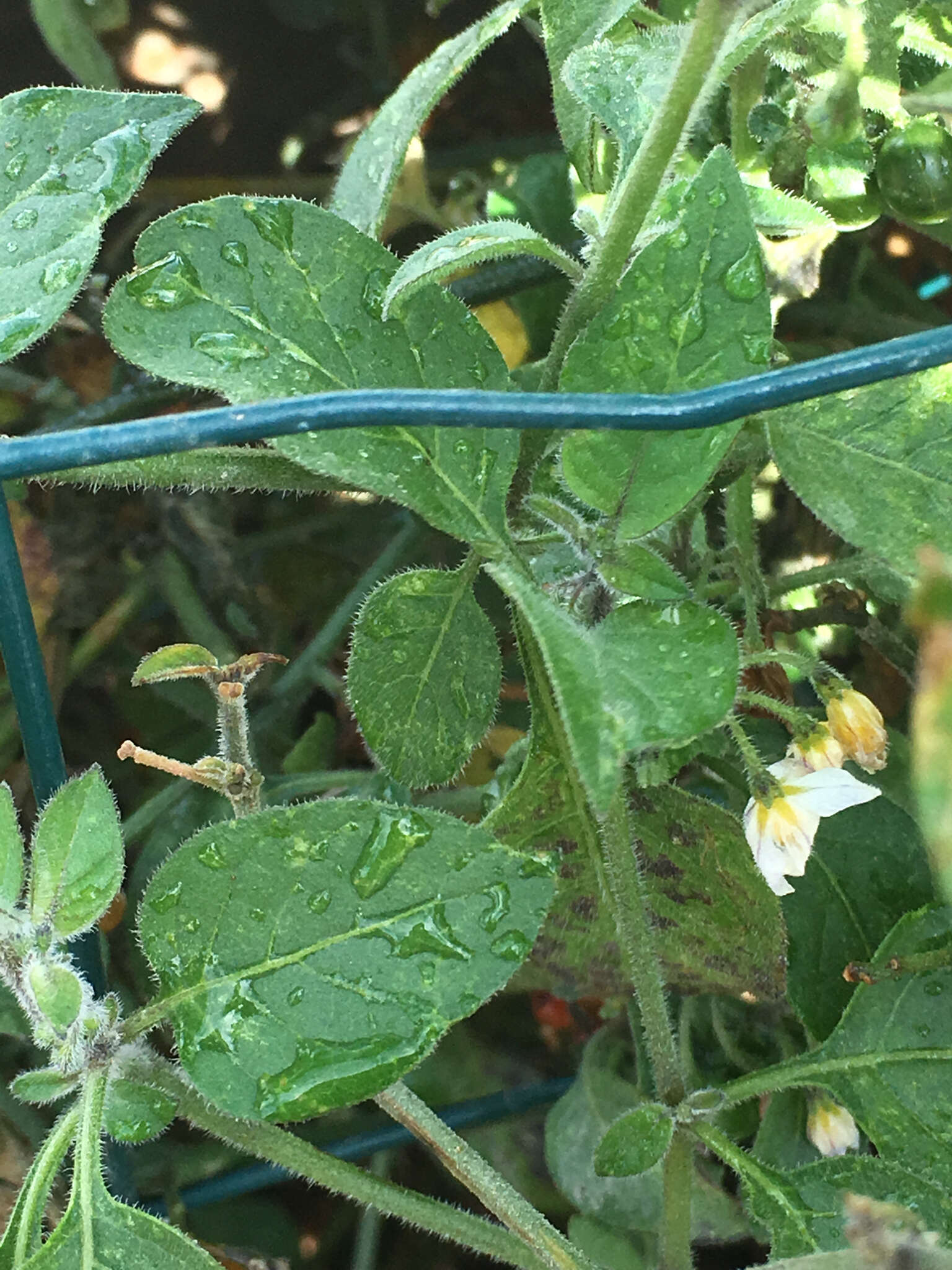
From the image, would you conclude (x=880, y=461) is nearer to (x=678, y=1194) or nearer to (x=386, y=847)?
(x=386, y=847)

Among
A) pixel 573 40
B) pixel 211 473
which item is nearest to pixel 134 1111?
pixel 211 473

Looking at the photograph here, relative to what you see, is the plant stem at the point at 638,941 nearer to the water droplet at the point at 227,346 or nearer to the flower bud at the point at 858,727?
the flower bud at the point at 858,727

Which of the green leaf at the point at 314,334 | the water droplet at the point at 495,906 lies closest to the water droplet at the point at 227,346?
the green leaf at the point at 314,334

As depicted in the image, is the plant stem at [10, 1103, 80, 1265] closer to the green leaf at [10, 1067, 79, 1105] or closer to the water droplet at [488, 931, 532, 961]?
the green leaf at [10, 1067, 79, 1105]

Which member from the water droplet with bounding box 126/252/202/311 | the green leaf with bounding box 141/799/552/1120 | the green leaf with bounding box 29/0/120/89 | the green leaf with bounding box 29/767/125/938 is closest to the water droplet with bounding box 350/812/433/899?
the green leaf with bounding box 141/799/552/1120

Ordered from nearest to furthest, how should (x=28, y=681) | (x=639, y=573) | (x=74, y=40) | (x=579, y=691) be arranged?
(x=579, y=691)
(x=639, y=573)
(x=28, y=681)
(x=74, y=40)
